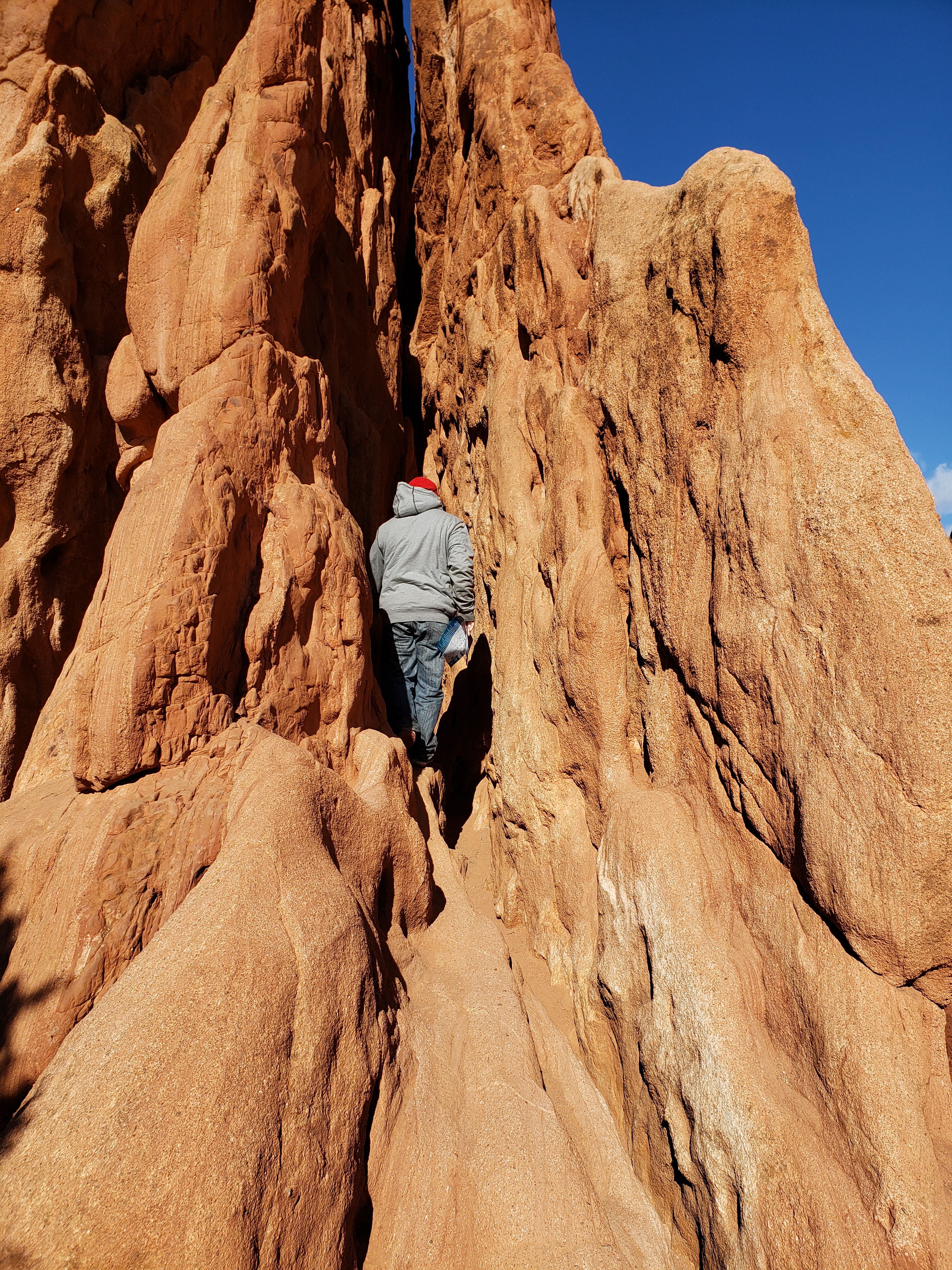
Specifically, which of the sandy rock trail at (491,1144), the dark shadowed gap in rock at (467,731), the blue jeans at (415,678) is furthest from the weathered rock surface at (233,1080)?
the dark shadowed gap in rock at (467,731)

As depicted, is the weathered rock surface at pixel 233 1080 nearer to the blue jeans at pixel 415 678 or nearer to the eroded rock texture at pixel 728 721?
the eroded rock texture at pixel 728 721

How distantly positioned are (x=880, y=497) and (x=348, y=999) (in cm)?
297

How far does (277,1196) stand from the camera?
213 centimetres

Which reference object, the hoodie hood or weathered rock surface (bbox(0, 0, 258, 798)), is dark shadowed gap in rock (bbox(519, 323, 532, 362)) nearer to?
the hoodie hood

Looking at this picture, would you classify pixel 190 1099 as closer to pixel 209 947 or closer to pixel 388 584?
pixel 209 947

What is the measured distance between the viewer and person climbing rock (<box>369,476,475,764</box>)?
15.6ft

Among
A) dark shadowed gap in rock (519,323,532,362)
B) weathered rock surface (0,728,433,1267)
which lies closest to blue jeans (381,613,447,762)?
weathered rock surface (0,728,433,1267)

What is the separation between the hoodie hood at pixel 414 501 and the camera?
16.4 ft

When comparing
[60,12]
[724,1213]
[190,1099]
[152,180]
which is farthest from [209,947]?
[60,12]

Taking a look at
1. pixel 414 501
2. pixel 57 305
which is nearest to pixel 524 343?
pixel 414 501

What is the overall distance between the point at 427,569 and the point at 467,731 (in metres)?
1.97

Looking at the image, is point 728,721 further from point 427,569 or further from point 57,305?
point 57,305

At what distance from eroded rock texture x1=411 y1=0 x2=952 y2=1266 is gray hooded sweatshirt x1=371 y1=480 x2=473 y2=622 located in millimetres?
414

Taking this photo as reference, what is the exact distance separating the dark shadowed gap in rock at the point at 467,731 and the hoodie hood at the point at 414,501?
1.40 meters
